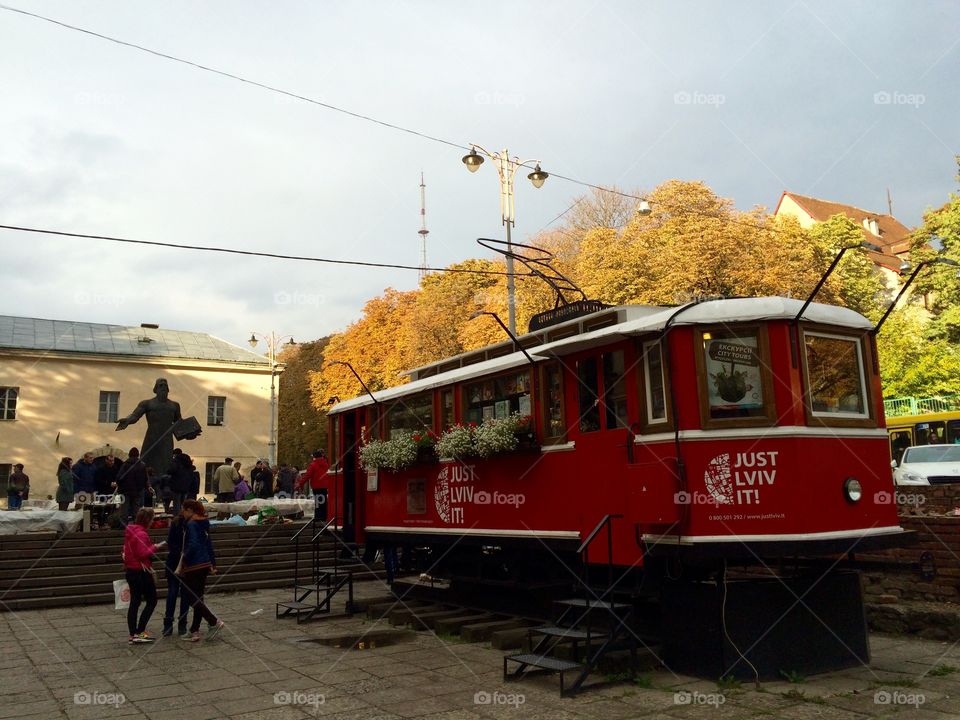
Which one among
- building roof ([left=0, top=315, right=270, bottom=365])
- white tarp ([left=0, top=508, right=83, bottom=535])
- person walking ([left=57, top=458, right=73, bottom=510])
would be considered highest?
building roof ([left=0, top=315, right=270, bottom=365])

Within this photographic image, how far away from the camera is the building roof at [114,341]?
3659 cm

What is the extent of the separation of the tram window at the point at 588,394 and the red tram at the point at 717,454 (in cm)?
2

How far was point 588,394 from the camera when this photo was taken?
29.4 ft

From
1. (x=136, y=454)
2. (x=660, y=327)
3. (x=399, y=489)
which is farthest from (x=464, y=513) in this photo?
(x=136, y=454)

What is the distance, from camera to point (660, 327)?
793 centimetres

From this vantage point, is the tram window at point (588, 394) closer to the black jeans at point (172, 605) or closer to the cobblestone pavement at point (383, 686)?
the cobblestone pavement at point (383, 686)

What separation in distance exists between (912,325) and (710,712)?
109ft

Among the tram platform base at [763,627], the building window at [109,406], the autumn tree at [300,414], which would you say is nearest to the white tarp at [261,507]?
the tram platform base at [763,627]

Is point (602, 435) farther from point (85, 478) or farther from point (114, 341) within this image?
point (114, 341)

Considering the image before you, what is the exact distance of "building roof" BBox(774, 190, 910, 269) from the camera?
164 ft

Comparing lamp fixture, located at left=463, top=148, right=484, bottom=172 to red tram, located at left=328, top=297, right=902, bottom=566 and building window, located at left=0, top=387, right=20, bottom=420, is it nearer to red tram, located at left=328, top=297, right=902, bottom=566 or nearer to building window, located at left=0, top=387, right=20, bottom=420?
red tram, located at left=328, top=297, right=902, bottom=566

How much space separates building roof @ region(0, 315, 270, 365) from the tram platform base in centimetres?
3473

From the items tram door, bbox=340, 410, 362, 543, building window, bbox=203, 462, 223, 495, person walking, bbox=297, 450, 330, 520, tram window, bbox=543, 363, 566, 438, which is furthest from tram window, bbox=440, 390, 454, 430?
building window, bbox=203, 462, 223, 495

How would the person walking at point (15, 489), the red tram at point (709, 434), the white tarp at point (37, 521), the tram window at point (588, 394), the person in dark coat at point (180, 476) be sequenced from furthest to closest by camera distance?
the person walking at point (15, 489), the person in dark coat at point (180, 476), the white tarp at point (37, 521), the tram window at point (588, 394), the red tram at point (709, 434)
